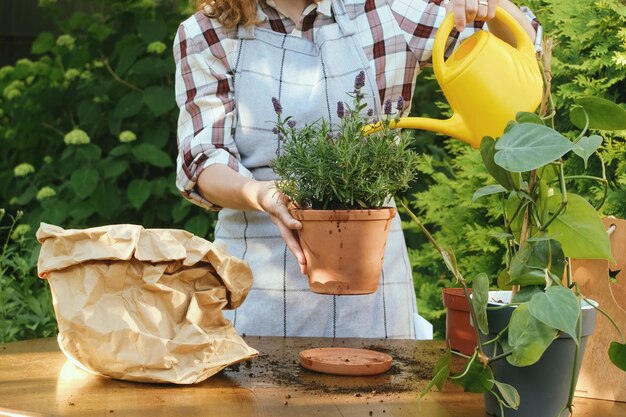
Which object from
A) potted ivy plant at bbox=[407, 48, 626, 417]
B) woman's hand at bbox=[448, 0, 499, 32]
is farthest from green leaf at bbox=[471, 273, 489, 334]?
woman's hand at bbox=[448, 0, 499, 32]

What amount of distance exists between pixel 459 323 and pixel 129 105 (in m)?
2.56

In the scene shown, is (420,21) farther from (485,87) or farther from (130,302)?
(130,302)

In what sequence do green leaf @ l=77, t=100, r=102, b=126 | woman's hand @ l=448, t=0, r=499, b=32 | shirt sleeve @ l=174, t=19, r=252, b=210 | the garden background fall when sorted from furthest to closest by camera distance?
green leaf @ l=77, t=100, r=102, b=126
the garden background
shirt sleeve @ l=174, t=19, r=252, b=210
woman's hand @ l=448, t=0, r=499, b=32

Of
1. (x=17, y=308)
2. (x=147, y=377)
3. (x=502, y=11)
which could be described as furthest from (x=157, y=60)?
(x=147, y=377)

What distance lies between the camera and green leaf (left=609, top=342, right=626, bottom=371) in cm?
127

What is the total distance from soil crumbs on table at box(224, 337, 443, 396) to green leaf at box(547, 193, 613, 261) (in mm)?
337

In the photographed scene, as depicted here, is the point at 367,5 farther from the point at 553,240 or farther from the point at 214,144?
the point at 553,240

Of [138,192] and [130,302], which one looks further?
[138,192]

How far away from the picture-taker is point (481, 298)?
1.17 m

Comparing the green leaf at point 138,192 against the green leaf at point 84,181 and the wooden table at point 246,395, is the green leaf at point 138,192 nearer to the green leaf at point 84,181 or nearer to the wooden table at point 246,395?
the green leaf at point 84,181

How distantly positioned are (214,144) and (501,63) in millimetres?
699

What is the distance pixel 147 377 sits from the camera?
4.54 feet

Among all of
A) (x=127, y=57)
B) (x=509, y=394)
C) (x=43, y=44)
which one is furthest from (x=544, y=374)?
(x=43, y=44)

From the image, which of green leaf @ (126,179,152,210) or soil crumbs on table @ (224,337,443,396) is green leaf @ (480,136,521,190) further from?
green leaf @ (126,179,152,210)
